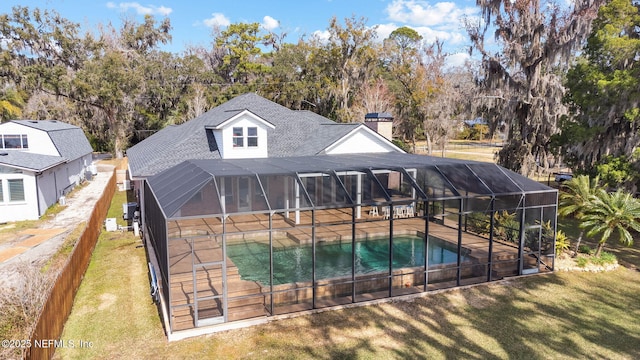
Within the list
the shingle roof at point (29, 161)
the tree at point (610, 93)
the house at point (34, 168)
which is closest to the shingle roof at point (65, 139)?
the house at point (34, 168)

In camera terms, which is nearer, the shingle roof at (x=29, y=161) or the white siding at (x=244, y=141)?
the white siding at (x=244, y=141)

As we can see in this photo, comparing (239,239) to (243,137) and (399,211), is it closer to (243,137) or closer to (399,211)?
(243,137)

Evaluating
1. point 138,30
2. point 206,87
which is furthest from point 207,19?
point 206,87

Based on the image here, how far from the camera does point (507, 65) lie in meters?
24.3

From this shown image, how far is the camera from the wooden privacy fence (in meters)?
7.38

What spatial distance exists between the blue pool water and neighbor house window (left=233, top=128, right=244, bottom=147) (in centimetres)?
552

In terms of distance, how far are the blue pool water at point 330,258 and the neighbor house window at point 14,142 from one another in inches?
718

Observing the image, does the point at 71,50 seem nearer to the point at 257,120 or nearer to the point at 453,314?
the point at 257,120

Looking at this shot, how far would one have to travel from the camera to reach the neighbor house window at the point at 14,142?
24344mm

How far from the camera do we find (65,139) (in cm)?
2941

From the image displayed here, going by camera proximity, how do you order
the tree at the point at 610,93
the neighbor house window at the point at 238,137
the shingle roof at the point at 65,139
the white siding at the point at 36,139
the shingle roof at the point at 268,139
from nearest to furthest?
1. the tree at the point at 610,93
2. the shingle roof at the point at 268,139
3. the neighbor house window at the point at 238,137
4. the white siding at the point at 36,139
5. the shingle roof at the point at 65,139

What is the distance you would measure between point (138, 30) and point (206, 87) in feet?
36.6

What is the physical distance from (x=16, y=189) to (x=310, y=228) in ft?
49.9

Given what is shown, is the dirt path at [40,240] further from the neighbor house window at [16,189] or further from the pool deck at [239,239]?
the pool deck at [239,239]
